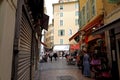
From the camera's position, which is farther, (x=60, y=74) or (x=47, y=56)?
(x=47, y=56)

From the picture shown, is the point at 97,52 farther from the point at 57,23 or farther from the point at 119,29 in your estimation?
the point at 57,23

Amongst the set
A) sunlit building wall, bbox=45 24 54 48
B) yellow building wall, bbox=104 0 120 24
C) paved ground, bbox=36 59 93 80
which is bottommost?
paved ground, bbox=36 59 93 80

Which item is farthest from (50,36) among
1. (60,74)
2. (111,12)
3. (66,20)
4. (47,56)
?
(111,12)

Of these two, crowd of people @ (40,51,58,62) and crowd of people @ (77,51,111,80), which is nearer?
crowd of people @ (77,51,111,80)

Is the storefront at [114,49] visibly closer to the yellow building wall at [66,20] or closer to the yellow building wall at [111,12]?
the yellow building wall at [111,12]

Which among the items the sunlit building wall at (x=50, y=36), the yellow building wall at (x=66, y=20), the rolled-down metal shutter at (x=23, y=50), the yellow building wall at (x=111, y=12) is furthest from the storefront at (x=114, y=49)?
the sunlit building wall at (x=50, y=36)

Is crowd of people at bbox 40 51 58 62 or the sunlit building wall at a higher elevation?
the sunlit building wall

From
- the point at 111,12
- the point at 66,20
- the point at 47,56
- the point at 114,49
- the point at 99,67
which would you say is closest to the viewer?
the point at 114,49

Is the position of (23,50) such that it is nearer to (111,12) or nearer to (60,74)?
(111,12)

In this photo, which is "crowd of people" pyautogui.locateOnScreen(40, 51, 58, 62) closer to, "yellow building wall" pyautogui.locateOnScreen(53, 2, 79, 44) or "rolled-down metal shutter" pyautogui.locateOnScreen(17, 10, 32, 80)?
"yellow building wall" pyautogui.locateOnScreen(53, 2, 79, 44)

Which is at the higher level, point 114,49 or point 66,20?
point 66,20

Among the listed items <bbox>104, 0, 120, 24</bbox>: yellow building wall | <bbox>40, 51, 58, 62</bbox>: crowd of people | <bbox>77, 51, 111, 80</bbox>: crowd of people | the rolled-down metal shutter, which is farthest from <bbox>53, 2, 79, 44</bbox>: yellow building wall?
the rolled-down metal shutter

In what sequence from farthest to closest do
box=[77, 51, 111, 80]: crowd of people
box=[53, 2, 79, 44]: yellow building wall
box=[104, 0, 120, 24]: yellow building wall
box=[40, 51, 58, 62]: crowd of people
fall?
box=[53, 2, 79, 44]: yellow building wall → box=[40, 51, 58, 62]: crowd of people → box=[77, 51, 111, 80]: crowd of people → box=[104, 0, 120, 24]: yellow building wall

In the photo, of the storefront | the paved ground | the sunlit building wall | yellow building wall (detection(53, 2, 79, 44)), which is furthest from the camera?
the sunlit building wall
